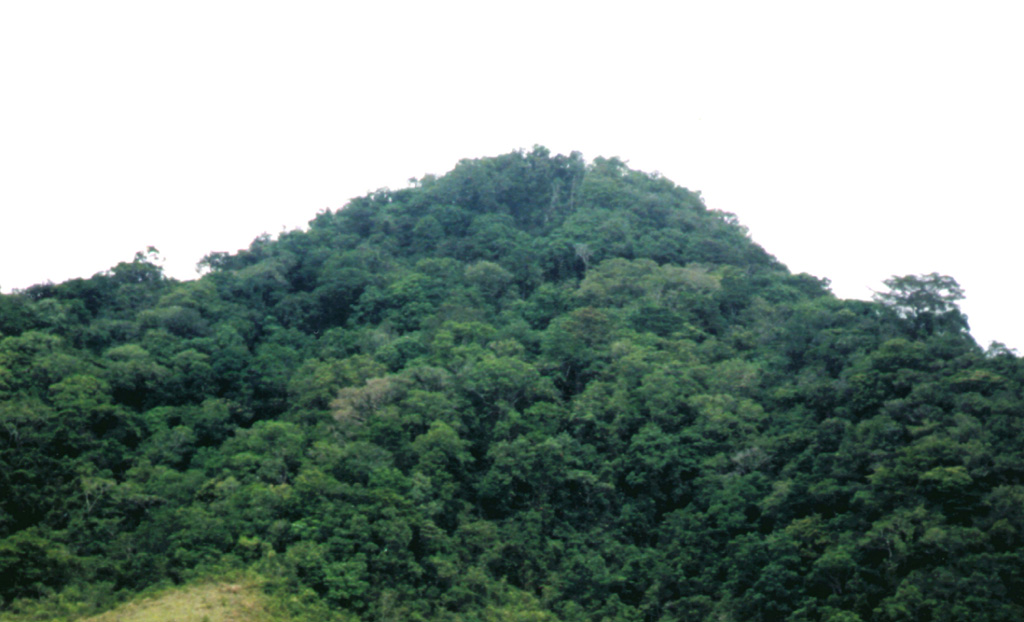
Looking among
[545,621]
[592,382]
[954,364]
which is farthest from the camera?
[592,382]

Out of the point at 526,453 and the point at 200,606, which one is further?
the point at 526,453

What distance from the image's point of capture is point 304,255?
3784 centimetres

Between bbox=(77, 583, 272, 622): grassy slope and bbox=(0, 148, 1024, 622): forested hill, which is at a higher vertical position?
bbox=(0, 148, 1024, 622): forested hill

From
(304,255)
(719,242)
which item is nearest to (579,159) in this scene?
(719,242)

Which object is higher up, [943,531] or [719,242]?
[719,242]

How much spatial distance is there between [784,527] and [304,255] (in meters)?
21.8

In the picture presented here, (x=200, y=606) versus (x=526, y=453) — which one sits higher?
(x=526, y=453)

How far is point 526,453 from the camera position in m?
23.7

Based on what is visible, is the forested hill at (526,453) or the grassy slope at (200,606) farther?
the forested hill at (526,453)

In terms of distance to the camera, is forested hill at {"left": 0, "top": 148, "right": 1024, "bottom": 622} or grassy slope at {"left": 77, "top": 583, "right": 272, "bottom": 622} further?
forested hill at {"left": 0, "top": 148, "right": 1024, "bottom": 622}

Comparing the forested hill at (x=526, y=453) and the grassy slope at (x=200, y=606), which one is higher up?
the forested hill at (x=526, y=453)

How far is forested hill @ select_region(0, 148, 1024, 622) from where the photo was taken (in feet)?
66.2

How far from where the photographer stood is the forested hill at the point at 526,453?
20.2m

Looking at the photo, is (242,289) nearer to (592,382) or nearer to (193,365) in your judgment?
(193,365)
